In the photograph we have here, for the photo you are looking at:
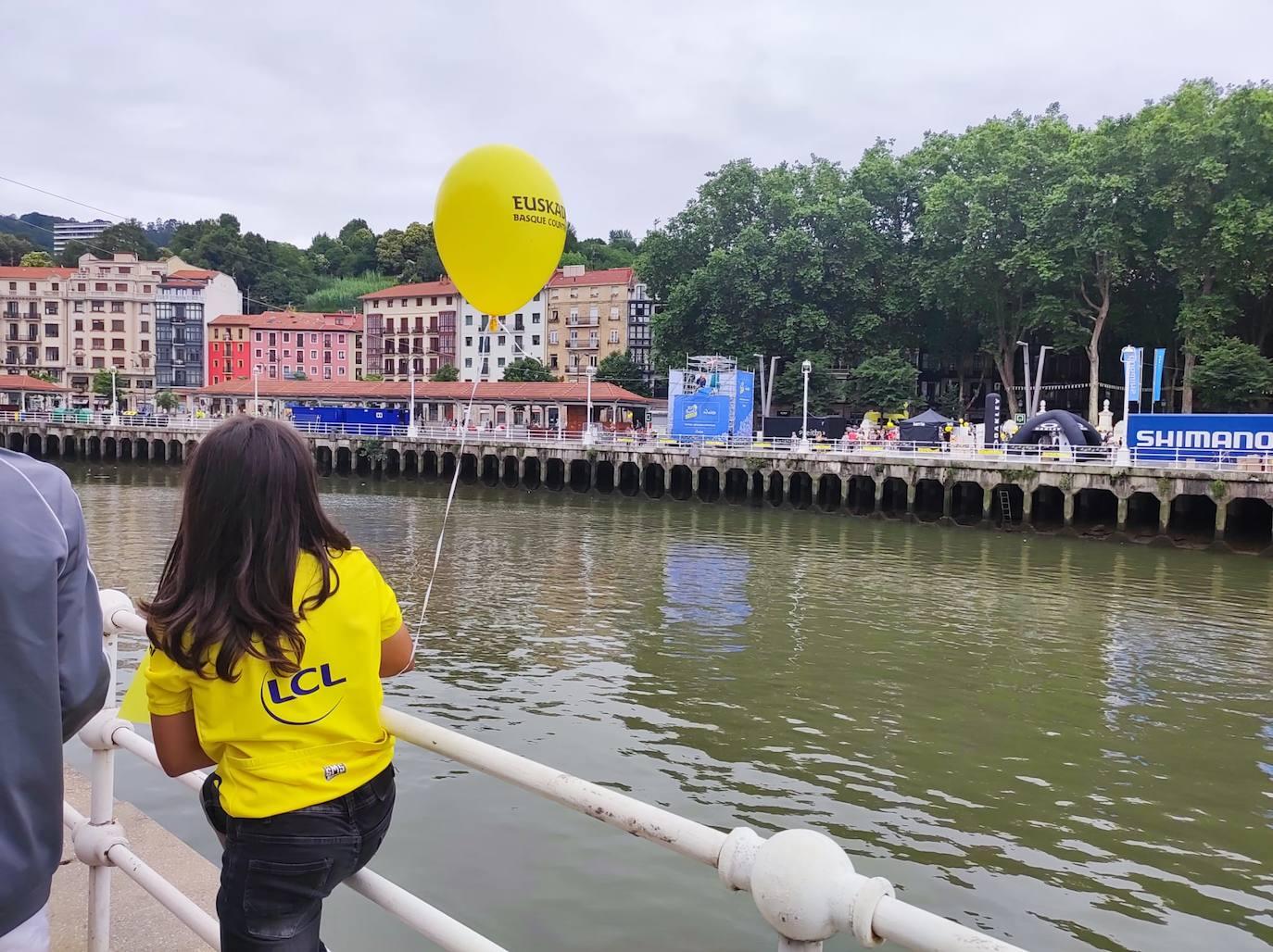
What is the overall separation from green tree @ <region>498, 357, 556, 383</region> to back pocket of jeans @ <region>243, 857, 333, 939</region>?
6995 centimetres

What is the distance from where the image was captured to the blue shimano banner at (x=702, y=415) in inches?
1566

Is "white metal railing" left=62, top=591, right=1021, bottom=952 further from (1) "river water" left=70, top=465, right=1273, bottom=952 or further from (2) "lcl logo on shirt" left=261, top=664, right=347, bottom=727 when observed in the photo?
(1) "river water" left=70, top=465, right=1273, bottom=952

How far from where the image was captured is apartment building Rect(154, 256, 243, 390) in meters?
89.9

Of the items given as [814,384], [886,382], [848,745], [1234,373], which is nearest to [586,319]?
[814,384]

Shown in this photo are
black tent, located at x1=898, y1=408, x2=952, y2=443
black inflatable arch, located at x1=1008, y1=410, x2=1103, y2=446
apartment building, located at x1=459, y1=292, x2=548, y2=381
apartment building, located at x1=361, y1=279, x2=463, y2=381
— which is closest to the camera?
black inflatable arch, located at x1=1008, y1=410, x2=1103, y2=446

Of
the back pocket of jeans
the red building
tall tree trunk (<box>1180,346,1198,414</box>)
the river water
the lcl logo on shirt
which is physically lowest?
the river water

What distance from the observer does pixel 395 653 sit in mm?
2227

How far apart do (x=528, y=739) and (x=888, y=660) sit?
5079 mm

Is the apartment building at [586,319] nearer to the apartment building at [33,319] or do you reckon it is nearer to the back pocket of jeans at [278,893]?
the apartment building at [33,319]

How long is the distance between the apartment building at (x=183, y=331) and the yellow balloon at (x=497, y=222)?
92.8 m

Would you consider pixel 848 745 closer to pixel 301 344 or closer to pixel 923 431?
pixel 923 431

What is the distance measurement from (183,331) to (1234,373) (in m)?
83.9

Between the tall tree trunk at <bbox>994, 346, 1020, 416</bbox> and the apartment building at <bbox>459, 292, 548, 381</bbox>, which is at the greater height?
the apartment building at <bbox>459, 292, 548, 381</bbox>

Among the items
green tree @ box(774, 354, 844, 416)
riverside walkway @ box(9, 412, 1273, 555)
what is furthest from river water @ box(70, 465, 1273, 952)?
green tree @ box(774, 354, 844, 416)
